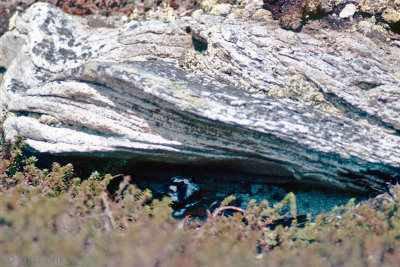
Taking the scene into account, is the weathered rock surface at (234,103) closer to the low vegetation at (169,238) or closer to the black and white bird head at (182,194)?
the black and white bird head at (182,194)

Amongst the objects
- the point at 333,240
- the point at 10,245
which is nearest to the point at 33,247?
the point at 10,245

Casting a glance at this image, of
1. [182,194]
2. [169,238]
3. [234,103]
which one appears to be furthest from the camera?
[182,194]

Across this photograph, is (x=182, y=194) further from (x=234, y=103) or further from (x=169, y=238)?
(x=169, y=238)

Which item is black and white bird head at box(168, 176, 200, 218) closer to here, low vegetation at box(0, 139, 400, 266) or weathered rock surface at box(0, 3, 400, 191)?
weathered rock surface at box(0, 3, 400, 191)

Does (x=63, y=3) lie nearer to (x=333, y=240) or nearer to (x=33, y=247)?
(x=33, y=247)

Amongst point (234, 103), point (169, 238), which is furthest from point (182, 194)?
point (169, 238)
